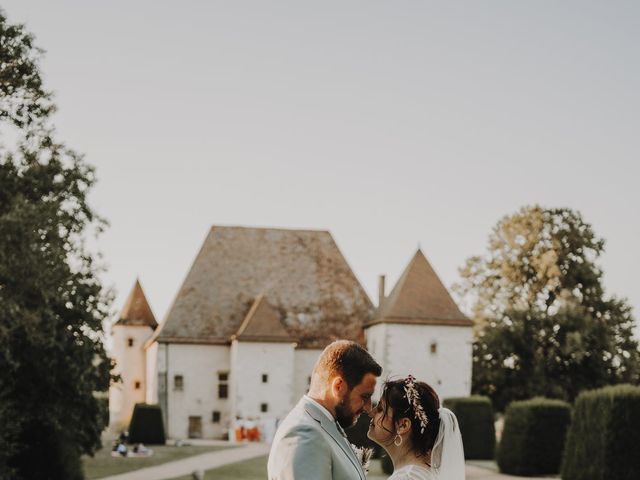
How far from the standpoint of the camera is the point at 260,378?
46.8m

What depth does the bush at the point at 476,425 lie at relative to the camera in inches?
1145

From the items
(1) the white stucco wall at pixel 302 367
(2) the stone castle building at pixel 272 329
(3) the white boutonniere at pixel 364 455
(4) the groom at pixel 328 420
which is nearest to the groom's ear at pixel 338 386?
(4) the groom at pixel 328 420

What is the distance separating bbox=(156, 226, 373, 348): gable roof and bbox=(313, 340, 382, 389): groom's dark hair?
44.5m

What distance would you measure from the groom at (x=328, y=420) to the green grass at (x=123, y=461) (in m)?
20.7

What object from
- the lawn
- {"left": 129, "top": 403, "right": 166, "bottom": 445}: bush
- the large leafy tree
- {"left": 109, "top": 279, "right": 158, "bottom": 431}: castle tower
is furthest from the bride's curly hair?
{"left": 109, "top": 279, "right": 158, "bottom": 431}: castle tower

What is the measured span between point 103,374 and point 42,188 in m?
4.43

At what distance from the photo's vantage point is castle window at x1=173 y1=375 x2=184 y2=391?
4797cm

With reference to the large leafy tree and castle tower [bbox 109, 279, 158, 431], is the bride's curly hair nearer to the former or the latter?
the large leafy tree

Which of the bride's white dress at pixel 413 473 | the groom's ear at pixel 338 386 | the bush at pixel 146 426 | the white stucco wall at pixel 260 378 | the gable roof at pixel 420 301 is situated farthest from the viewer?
the white stucco wall at pixel 260 378

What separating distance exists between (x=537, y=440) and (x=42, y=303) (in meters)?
12.7

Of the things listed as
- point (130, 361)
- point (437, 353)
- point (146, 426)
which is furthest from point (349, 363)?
point (130, 361)

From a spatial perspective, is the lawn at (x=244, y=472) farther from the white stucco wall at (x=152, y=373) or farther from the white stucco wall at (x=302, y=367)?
the white stucco wall at (x=152, y=373)

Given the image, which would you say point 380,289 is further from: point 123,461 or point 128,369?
point 123,461

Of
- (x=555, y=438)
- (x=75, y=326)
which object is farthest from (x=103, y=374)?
(x=555, y=438)
